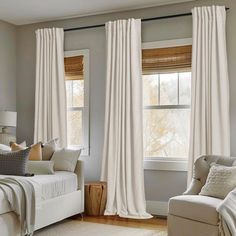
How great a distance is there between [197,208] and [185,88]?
2081 mm

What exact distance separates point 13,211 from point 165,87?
261 centimetres

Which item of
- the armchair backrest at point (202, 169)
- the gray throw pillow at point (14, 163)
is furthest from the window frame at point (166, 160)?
the gray throw pillow at point (14, 163)

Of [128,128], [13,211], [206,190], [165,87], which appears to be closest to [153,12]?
[165,87]

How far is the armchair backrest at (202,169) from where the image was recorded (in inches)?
168

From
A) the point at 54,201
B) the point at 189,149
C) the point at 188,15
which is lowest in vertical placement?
the point at 54,201

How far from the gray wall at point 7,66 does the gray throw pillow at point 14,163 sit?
179cm

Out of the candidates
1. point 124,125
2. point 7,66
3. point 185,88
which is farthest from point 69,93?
point 185,88

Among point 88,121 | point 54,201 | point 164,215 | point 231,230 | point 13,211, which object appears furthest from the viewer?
point 88,121

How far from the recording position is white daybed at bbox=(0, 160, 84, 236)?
391 centimetres

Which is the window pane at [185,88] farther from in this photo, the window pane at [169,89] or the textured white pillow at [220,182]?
the textured white pillow at [220,182]

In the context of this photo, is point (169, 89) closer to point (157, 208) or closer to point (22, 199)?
point (157, 208)

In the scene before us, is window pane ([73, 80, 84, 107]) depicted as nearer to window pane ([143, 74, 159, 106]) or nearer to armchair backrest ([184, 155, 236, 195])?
window pane ([143, 74, 159, 106])

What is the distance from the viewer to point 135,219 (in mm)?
5242

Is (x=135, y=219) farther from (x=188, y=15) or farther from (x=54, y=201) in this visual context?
(x=188, y=15)
